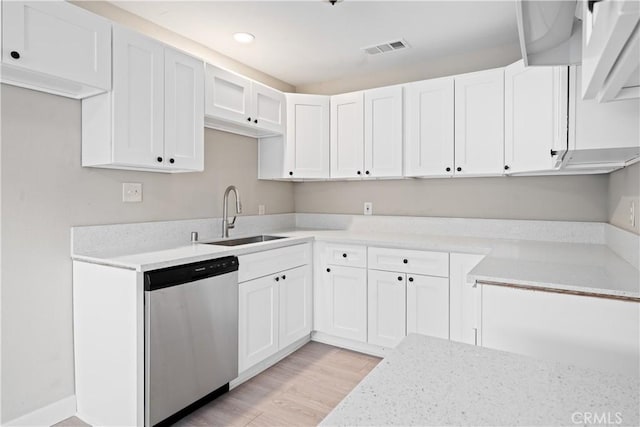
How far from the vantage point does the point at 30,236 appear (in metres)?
1.96

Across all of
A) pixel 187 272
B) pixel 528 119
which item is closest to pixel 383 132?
pixel 528 119

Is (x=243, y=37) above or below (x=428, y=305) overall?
above

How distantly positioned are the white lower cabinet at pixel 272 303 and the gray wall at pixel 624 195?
2.07 meters

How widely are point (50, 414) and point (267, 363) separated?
4.19 feet

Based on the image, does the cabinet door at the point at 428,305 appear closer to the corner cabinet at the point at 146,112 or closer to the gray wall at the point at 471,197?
the gray wall at the point at 471,197

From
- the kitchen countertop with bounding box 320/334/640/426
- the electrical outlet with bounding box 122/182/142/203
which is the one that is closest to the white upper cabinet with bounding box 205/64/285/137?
the electrical outlet with bounding box 122/182/142/203

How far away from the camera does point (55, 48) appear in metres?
1.77

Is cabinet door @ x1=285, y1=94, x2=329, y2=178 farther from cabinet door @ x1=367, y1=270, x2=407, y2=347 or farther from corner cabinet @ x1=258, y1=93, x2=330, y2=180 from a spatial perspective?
cabinet door @ x1=367, y1=270, x2=407, y2=347

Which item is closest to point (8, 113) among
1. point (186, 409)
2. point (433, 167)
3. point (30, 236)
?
point (30, 236)

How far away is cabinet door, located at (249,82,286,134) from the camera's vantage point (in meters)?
3.05

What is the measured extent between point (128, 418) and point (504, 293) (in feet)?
6.12

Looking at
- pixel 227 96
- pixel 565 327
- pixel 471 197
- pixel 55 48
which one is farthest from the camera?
pixel 471 197

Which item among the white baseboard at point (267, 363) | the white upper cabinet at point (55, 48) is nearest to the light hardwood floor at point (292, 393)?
the white baseboard at point (267, 363)

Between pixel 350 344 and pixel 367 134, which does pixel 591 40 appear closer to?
pixel 367 134
